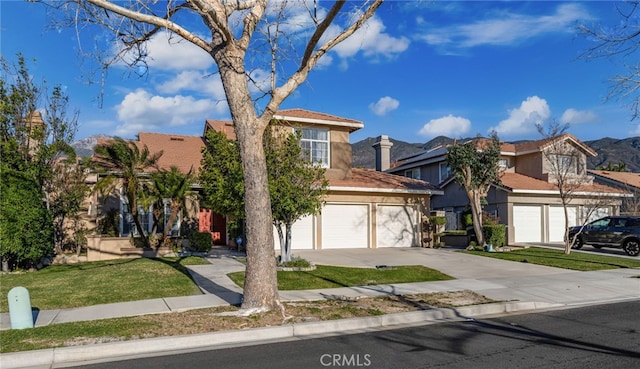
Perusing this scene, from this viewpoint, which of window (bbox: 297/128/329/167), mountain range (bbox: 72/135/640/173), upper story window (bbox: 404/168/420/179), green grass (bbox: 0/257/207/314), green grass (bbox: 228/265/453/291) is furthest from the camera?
mountain range (bbox: 72/135/640/173)

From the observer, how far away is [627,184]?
Answer: 105 feet

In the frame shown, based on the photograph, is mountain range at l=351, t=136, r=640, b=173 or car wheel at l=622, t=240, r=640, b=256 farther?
mountain range at l=351, t=136, r=640, b=173

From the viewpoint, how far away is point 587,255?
20.3m

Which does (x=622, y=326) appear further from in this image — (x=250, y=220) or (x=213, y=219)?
(x=213, y=219)

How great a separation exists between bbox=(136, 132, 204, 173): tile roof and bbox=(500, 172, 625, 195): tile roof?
15675 mm

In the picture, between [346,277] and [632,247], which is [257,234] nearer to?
[346,277]

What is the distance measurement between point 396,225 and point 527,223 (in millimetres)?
8261

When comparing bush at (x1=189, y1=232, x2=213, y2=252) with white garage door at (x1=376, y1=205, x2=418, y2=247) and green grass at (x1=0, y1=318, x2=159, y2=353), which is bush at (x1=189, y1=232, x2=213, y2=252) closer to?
white garage door at (x1=376, y1=205, x2=418, y2=247)

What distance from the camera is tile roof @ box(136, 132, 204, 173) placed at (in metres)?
22.5

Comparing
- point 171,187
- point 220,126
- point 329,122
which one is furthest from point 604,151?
point 171,187

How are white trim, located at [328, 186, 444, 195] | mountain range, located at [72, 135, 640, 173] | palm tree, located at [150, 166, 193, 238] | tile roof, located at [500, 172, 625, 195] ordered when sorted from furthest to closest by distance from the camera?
mountain range, located at [72, 135, 640, 173], tile roof, located at [500, 172, 625, 195], white trim, located at [328, 186, 444, 195], palm tree, located at [150, 166, 193, 238]

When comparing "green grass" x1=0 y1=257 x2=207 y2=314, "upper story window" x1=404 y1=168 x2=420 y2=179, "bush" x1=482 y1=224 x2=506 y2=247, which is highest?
"upper story window" x1=404 y1=168 x2=420 y2=179

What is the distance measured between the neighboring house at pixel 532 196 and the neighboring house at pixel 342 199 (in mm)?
4671

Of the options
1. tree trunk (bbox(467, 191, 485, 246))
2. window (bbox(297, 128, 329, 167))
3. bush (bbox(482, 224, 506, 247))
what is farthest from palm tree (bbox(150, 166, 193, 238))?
bush (bbox(482, 224, 506, 247))
